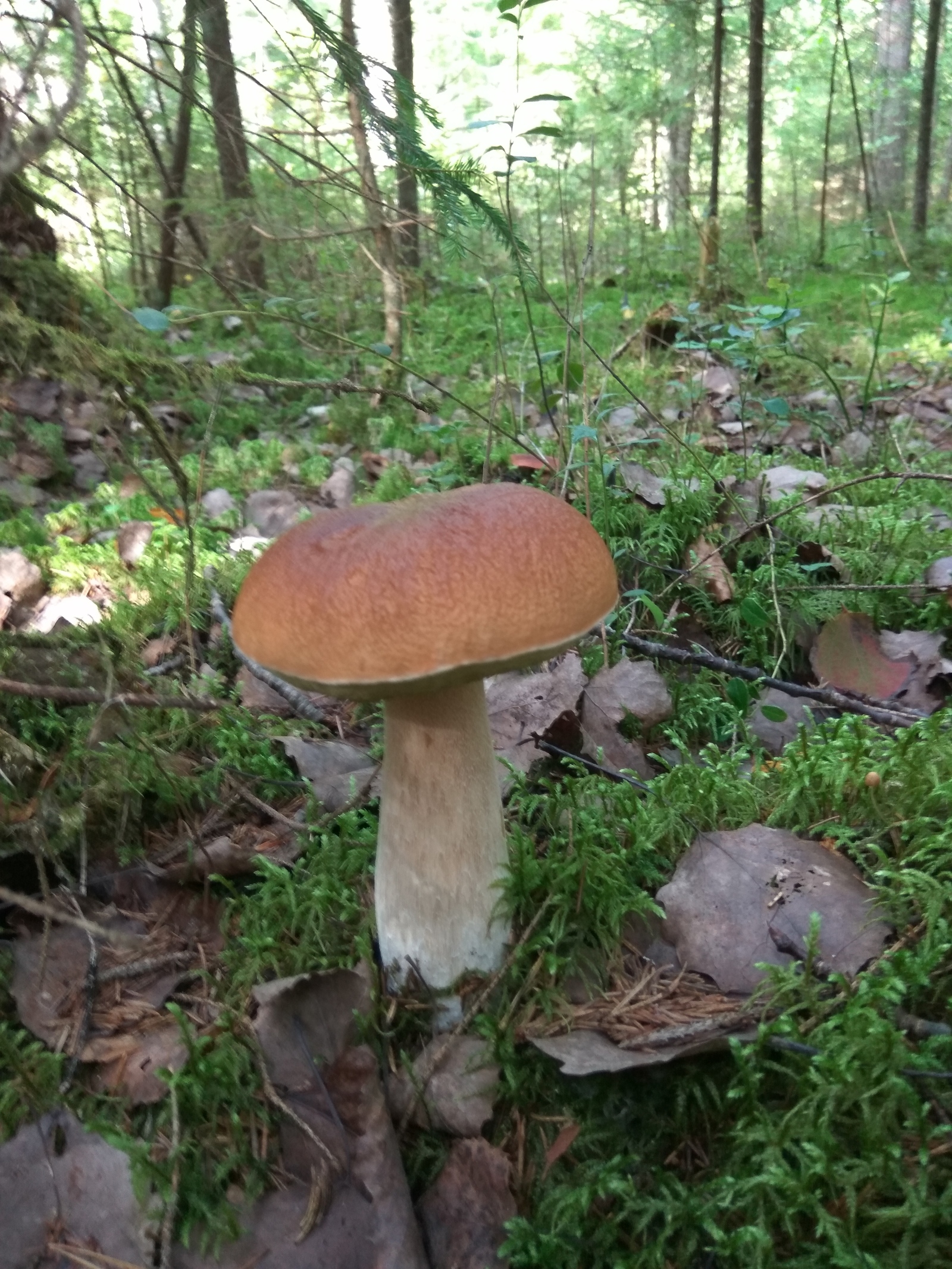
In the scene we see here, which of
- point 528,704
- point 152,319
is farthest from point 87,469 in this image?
point 528,704

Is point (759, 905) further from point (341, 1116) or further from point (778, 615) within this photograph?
point (778, 615)

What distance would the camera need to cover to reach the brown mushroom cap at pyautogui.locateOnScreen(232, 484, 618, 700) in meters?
1.25

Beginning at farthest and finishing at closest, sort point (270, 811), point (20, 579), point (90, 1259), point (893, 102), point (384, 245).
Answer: point (893, 102), point (384, 245), point (20, 579), point (270, 811), point (90, 1259)

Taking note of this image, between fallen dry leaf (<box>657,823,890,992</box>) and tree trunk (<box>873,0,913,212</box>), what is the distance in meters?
16.0

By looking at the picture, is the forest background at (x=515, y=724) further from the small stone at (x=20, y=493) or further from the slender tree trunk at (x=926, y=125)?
the slender tree trunk at (x=926, y=125)

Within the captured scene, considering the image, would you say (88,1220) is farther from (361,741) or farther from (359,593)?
(361,741)

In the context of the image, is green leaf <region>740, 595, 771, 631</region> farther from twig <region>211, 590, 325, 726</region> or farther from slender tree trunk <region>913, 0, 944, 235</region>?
slender tree trunk <region>913, 0, 944, 235</region>

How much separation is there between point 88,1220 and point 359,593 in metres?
1.30

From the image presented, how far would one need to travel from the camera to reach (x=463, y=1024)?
5.61 feet

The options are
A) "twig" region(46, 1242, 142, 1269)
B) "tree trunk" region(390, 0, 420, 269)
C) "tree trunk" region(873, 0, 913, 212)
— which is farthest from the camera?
"tree trunk" region(873, 0, 913, 212)

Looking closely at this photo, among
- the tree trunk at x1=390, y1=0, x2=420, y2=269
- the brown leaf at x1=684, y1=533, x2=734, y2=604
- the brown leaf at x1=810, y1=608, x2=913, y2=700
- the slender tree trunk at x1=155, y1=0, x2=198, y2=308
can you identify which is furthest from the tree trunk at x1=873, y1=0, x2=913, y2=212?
the brown leaf at x1=810, y1=608, x2=913, y2=700

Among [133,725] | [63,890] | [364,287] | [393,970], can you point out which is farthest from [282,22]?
[364,287]

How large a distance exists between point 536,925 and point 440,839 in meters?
0.34

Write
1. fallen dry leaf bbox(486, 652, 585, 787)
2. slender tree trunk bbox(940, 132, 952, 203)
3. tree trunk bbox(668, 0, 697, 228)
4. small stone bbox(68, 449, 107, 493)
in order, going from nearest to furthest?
fallen dry leaf bbox(486, 652, 585, 787) → small stone bbox(68, 449, 107, 493) → tree trunk bbox(668, 0, 697, 228) → slender tree trunk bbox(940, 132, 952, 203)
